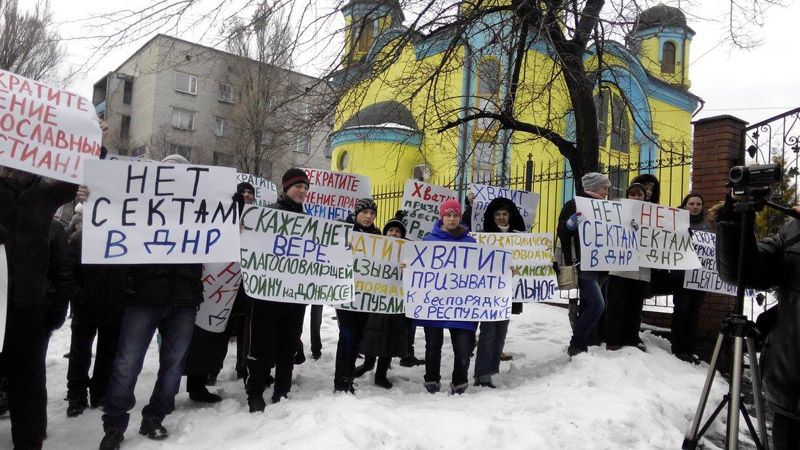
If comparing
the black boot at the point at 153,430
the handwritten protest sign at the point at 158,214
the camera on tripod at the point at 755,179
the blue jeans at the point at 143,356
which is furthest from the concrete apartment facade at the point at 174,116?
the camera on tripod at the point at 755,179

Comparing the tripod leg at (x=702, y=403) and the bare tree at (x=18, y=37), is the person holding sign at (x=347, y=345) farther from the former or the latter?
the bare tree at (x=18, y=37)

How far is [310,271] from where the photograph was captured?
16.8 ft

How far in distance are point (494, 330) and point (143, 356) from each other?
125 inches

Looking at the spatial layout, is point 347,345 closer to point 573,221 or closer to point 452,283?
point 452,283

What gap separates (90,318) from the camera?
4973mm

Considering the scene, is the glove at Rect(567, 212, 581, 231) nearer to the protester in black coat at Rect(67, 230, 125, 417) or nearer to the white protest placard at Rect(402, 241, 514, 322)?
the white protest placard at Rect(402, 241, 514, 322)

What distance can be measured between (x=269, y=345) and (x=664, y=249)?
441 cm

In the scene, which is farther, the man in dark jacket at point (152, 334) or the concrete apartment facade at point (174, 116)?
the concrete apartment facade at point (174, 116)

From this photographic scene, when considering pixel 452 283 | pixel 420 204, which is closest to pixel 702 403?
pixel 452 283

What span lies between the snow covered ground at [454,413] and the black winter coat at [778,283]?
1.62 m

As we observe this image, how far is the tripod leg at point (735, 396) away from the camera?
10.4ft

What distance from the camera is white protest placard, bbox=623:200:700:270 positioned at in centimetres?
Result: 660

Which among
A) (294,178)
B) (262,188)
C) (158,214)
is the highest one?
(262,188)

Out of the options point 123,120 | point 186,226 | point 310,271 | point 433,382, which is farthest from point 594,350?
point 123,120
